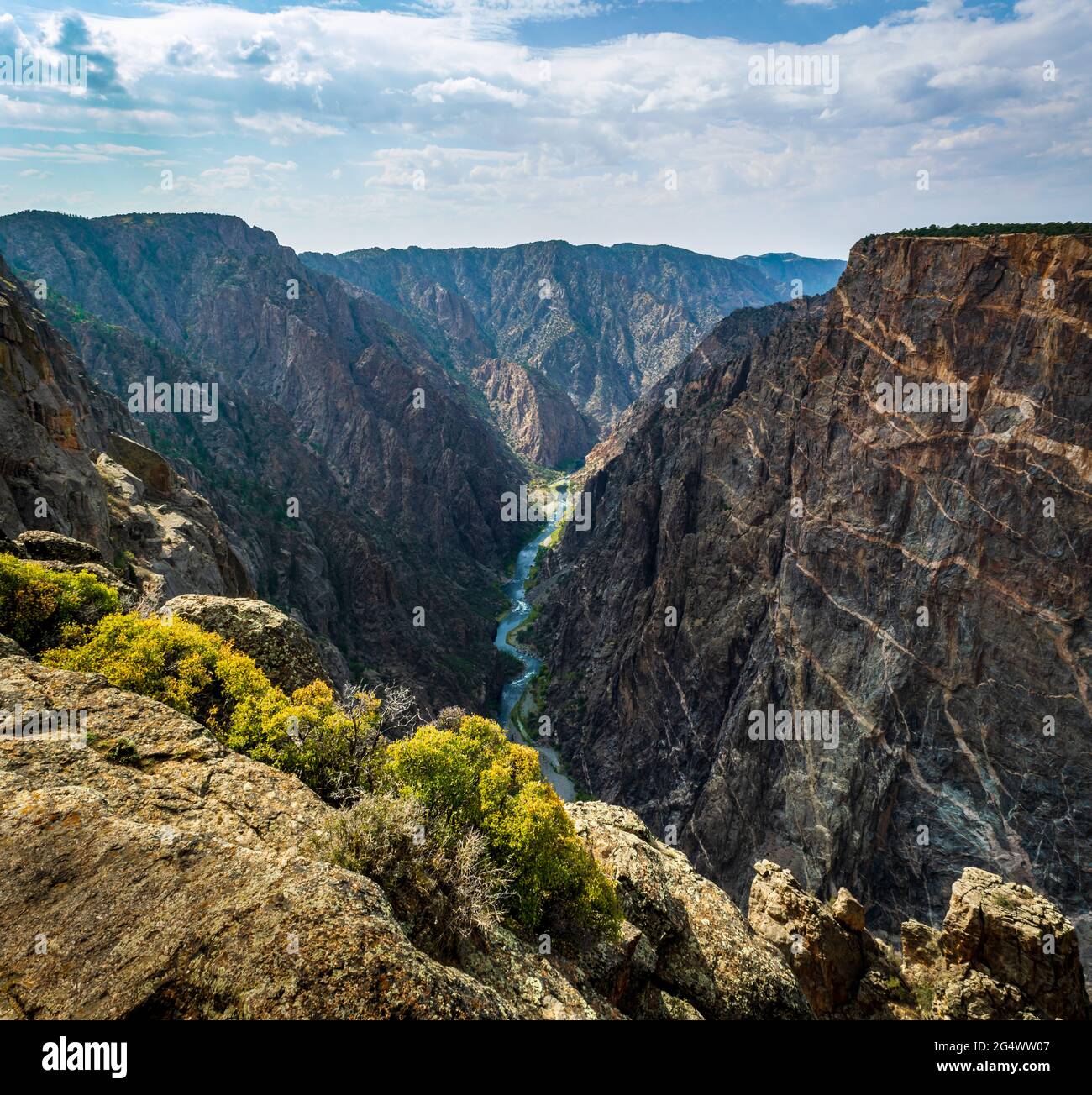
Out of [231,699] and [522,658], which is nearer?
[231,699]

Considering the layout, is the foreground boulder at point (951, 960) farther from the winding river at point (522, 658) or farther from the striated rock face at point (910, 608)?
the winding river at point (522, 658)

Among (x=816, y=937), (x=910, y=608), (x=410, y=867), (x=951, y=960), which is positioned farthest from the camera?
(x=910, y=608)

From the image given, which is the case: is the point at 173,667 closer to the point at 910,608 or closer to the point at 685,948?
the point at 685,948

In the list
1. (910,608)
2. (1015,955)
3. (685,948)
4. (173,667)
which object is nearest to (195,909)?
(173,667)

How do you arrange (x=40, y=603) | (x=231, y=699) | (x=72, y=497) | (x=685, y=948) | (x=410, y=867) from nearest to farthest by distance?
(x=410, y=867) < (x=231, y=699) < (x=40, y=603) < (x=685, y=948) < (x=72, y=497)

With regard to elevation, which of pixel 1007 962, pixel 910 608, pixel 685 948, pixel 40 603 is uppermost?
pixel 40 603

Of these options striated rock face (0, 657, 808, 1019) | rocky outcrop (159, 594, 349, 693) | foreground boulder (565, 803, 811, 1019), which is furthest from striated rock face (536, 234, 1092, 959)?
rocky outcrop (159, 594, 349, 693)
